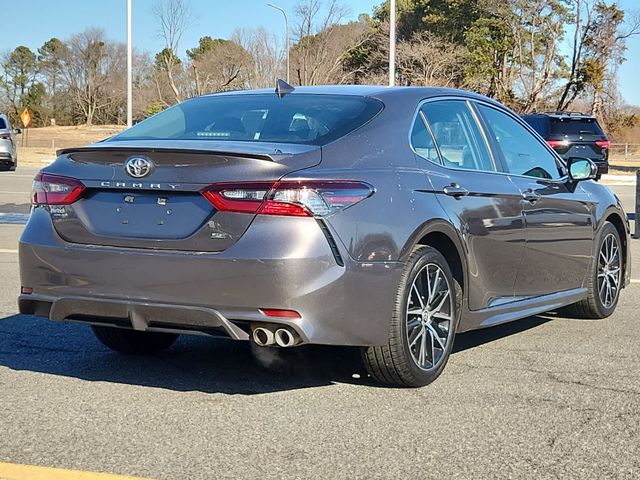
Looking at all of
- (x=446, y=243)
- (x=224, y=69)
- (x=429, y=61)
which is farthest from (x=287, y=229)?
(x=429, y=61)

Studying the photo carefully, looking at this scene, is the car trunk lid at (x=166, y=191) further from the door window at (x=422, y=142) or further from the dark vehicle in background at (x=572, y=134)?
the dark vehicle in background at (x=572, y=134)

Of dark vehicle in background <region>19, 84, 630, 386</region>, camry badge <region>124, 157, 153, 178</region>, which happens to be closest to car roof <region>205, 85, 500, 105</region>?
dark vehicle in background <region>19, 84, 630, 386</region>

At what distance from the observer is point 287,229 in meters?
4.21

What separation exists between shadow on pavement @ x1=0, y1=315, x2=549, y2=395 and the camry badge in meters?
1.15

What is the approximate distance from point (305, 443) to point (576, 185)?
3468 millimetres

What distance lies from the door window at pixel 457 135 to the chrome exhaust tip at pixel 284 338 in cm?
151

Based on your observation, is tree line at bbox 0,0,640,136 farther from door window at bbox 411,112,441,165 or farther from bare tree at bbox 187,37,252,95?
door window at bbox 411,112,441,165

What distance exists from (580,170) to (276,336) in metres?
3.18

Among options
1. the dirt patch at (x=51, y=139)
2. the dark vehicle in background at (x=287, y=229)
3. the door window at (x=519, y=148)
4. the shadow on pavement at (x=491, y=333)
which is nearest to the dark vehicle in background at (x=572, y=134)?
the shadow on pavement at (x=491, y=333)

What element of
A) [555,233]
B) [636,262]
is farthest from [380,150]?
[636,262]

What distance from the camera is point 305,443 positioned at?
3.95m

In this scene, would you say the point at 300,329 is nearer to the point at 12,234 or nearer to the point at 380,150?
the point at 380,150

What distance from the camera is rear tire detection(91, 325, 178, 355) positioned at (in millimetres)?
5559

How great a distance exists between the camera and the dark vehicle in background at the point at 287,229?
425cm
